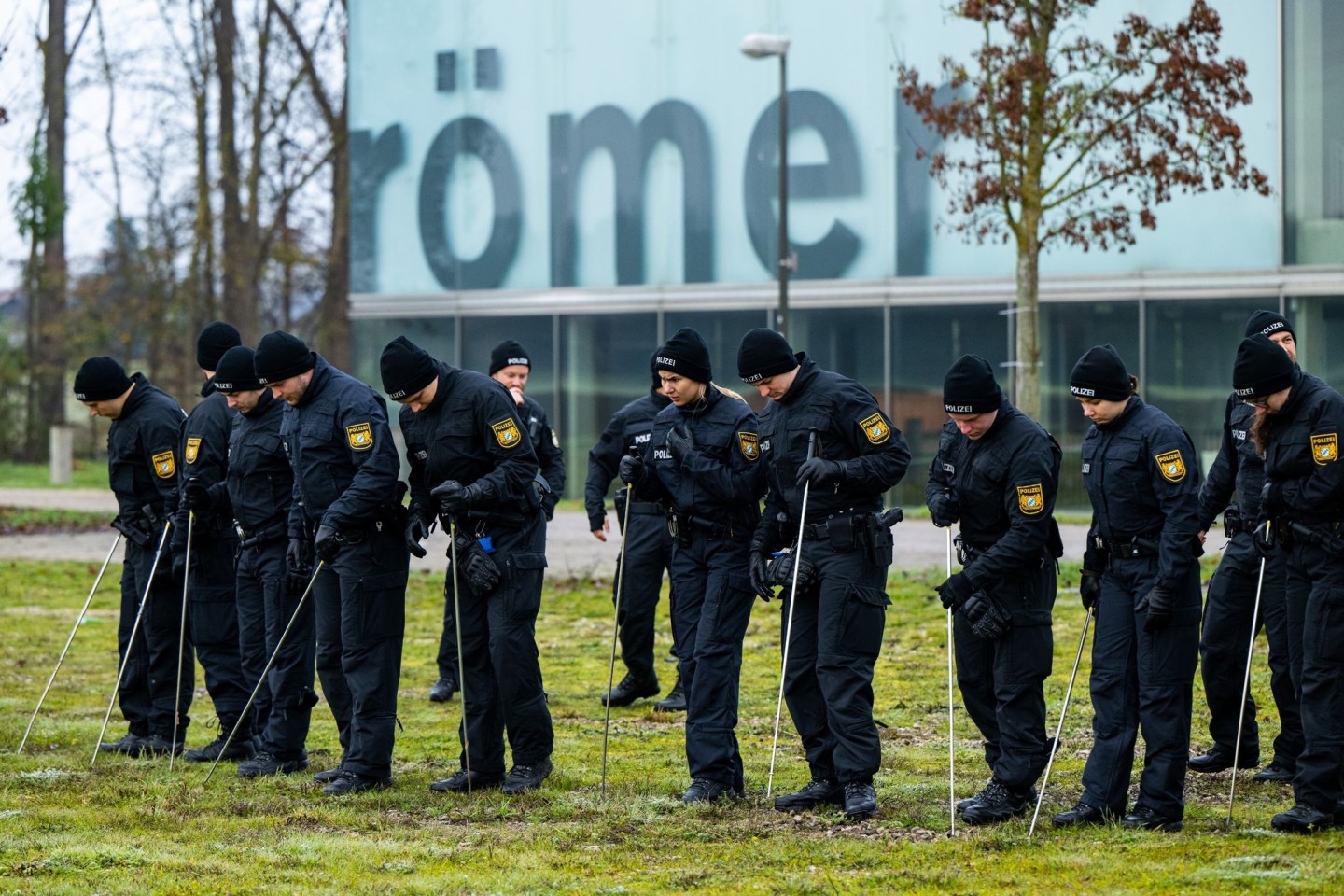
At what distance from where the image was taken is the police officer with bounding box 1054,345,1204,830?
684 centimetres

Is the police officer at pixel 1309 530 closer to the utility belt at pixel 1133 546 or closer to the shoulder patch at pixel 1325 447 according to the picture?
the shoulder patch at pixel 1325 447

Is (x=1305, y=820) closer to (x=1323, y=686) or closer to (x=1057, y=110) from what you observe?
(x=1323, y=686)

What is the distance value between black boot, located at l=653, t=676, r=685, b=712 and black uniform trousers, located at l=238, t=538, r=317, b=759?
96.4 inches

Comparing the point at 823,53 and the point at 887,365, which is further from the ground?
the point at 823,53

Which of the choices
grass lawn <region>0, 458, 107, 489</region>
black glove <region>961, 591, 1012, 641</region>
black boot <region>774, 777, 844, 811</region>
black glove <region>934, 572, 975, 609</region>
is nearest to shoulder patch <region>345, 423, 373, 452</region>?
black boot <region>774, 777, 844, 811</region>

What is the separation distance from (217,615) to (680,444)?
10.1 ft

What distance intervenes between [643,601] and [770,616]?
13.6 ft

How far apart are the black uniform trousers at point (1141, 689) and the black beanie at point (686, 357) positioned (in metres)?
2.05

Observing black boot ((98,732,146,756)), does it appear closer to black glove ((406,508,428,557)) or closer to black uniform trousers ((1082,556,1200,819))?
black glove ((406,508,428,557))

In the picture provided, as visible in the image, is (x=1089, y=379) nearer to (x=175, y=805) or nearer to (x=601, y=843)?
(x=601, y=843)

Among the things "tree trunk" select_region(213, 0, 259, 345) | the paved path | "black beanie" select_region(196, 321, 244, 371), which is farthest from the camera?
"tree trunk" select_region(213, 0, 259, 345)

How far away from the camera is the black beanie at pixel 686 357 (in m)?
7.82

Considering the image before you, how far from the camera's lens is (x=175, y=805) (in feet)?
25.6

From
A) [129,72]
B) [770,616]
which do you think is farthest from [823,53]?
[129,72]
